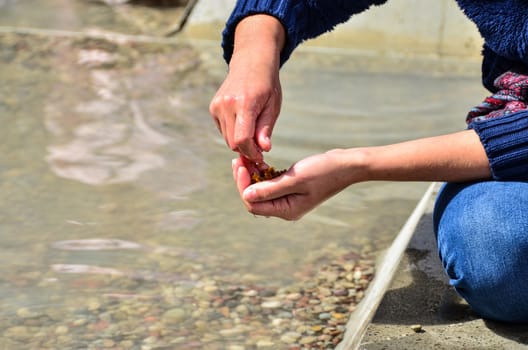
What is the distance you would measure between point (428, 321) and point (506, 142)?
1.34ft

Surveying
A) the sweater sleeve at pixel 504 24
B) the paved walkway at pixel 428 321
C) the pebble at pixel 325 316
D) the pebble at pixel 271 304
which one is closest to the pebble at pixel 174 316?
the pebble at pixel 271 304

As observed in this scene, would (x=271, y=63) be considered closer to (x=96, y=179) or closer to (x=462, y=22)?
(x=96, y=179)

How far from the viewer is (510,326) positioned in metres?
1.71

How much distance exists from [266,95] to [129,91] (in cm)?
252

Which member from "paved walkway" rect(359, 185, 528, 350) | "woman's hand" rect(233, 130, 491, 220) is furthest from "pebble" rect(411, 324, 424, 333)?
"woman's hand" rect(233, 130, 491, 220)

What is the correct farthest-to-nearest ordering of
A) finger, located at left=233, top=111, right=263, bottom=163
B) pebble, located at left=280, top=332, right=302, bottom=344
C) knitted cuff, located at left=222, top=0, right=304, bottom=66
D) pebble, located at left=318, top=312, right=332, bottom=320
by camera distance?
pebble, located at left=318, top=312, right=332, bottom=320 < pebble, located at left=280, top=332, right=302, bottom=344 < knitted cuff, located at left=222, top=0, right=304, bottom=66 < finger, located at left=233, top=111, right=263, bottom=163

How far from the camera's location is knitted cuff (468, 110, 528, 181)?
1.65 metres

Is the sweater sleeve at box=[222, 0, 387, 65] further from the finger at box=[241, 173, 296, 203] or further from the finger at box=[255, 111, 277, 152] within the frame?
the finger at box=[241, 173, 296, 203]

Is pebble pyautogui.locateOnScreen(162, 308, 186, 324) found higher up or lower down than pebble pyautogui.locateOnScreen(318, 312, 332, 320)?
lower down

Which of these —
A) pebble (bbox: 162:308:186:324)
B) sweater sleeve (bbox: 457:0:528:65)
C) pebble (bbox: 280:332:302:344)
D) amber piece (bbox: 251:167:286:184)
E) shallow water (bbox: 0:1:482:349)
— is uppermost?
sweater sleeve (bbox: 457:0:528:65)

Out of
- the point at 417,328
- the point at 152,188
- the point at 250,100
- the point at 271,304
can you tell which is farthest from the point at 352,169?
the point at 152,188

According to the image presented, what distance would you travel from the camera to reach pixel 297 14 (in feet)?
6.25

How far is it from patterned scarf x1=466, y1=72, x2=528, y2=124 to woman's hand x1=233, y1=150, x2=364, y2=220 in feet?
1.15

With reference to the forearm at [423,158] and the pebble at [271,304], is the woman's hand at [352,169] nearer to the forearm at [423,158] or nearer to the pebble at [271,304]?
the forearm at [423,158]
